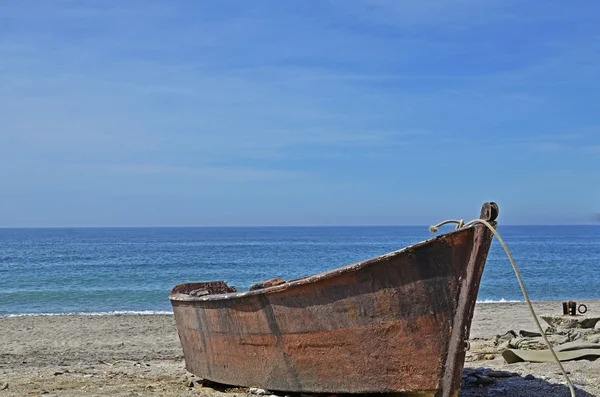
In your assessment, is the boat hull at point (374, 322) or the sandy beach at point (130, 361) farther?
the sandy beach at point (130, 361)

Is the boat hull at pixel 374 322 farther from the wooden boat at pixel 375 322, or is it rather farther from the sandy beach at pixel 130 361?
the sandy beach at pixel 130 361

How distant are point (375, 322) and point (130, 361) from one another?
263 inches

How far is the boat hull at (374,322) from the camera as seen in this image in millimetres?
5414

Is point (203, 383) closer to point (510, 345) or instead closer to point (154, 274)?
point (510, 345)

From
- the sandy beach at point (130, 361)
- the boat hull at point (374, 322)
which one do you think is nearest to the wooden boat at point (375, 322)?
the boat hull at point (374, 322)

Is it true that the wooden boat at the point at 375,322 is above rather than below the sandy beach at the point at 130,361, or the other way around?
above

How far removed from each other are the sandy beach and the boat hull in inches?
35.1

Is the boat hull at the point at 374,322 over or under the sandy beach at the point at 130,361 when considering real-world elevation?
over

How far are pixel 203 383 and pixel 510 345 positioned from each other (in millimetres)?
4179

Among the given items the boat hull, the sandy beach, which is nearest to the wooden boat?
the boat hull

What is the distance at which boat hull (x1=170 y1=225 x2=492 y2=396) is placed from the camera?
5.41 m

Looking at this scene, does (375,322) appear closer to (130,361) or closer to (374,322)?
(374,322)

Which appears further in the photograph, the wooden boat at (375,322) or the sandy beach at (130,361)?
the sandy beach at (130,361)

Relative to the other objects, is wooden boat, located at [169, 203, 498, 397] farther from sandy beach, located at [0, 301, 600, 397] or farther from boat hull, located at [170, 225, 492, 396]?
sandy beach, located at [0, 301, 600, 397]
